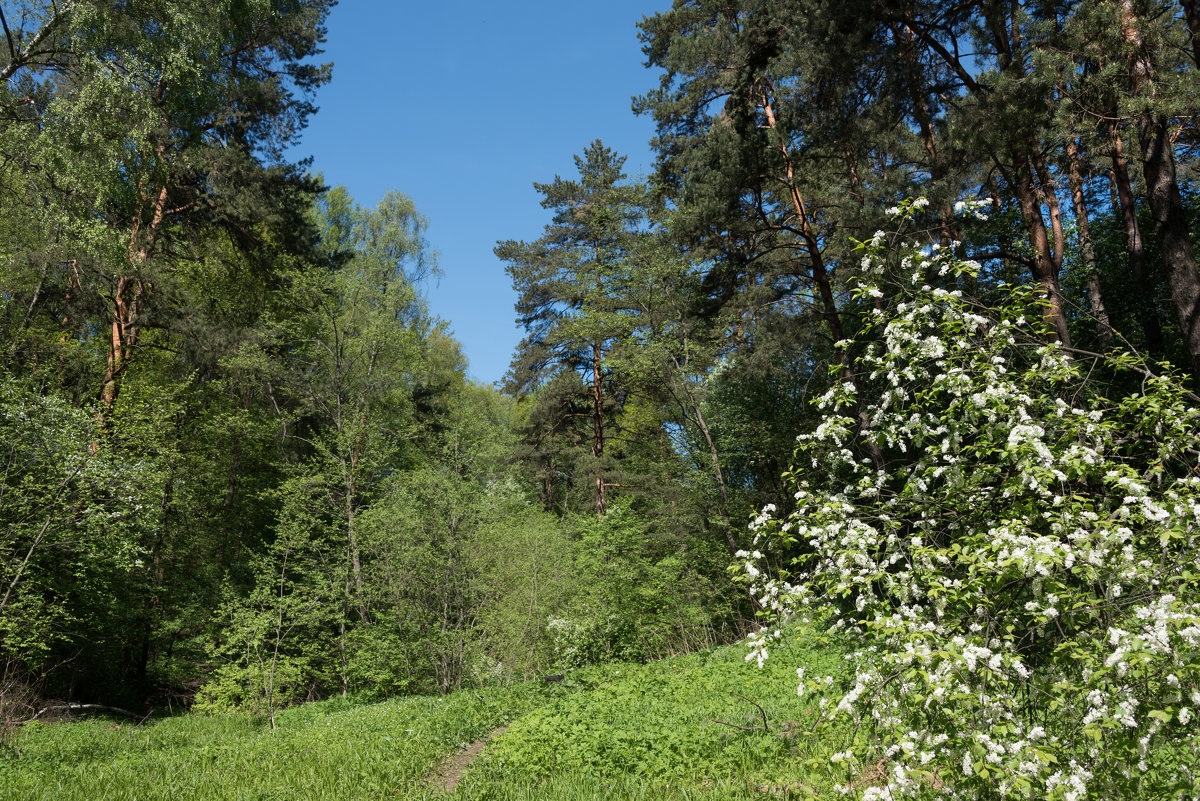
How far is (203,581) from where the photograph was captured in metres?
17.8

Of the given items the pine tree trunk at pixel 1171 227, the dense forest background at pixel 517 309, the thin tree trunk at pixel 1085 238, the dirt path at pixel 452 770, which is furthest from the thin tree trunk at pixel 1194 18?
the dirt path at pixel 452 770

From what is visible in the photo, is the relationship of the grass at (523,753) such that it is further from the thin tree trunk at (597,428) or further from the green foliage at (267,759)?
the thin tree trunk at (597,428)

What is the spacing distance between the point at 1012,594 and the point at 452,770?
594cm

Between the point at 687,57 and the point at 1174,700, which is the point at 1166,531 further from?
the point at 687,57

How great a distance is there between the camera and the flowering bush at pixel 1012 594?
2.44 m

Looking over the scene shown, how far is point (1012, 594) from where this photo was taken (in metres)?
3.12

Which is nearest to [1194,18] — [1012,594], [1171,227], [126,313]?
[1171,227]

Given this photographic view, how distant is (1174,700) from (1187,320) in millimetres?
5260

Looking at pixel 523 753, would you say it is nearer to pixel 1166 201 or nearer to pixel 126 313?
pixel 1166 201

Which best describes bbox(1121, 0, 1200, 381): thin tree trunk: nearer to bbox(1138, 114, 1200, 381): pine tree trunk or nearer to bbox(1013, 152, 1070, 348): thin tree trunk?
bbox(1138, 114, 1200, 381): pine tree trunk

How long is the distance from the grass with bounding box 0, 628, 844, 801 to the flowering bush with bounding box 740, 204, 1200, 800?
2.32 feet

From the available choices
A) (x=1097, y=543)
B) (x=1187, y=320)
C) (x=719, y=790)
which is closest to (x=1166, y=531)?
(x=1097, y=543)

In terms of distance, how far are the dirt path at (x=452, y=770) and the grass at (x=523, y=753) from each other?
0.30 feet

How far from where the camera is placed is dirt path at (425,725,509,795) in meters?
5.91
